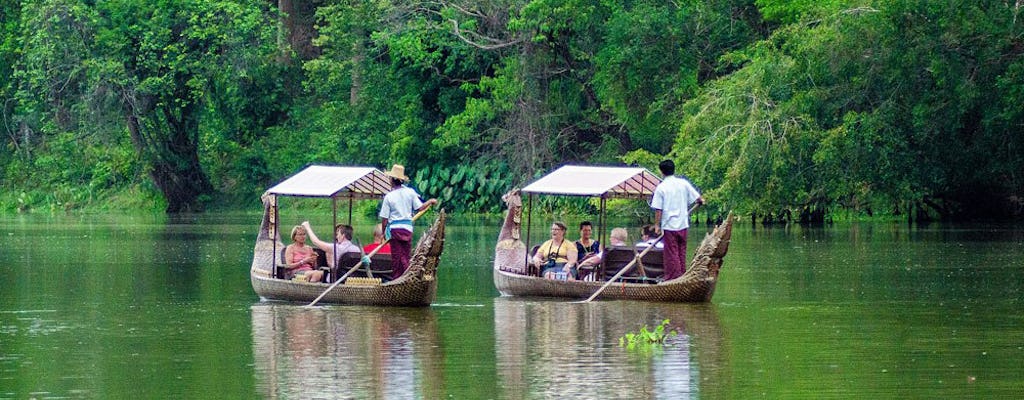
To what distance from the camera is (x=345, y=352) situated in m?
16.6

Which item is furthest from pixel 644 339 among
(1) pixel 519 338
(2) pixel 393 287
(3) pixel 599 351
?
(2) pixel 393 287

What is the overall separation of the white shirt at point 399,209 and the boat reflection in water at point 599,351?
1452mm

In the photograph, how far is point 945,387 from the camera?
45.8ft

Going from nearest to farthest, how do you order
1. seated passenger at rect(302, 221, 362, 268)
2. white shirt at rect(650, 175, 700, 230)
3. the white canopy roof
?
white shirt at rect(650, 175, 700, 230)
the white canopy roof
seated passenger at rect(302, 221, 362, 268)

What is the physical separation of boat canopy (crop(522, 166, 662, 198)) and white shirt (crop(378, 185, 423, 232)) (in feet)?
5.26

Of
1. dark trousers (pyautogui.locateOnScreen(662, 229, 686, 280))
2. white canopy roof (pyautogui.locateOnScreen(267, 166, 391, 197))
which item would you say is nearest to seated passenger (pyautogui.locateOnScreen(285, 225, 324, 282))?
white canopy roof (pyautogui.locateOnScreen(267, 166, 391, 197))

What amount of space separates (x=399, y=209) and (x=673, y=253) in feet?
10.6

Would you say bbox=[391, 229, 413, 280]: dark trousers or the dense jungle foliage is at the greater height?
the dense jungle foliage

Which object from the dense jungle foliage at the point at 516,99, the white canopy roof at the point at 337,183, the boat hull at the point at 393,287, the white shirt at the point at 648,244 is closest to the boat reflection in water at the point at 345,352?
the boat hull at the point at 393,287

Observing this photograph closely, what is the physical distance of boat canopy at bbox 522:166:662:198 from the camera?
2306cm

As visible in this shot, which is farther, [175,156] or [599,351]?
[175,156]

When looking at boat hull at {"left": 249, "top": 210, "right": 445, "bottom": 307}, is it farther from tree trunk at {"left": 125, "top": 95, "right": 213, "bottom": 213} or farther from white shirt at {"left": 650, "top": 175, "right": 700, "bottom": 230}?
tree trunk at {"left": 125, "top": 95, "right": 213, "bottom": 213}

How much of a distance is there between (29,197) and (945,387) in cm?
5864

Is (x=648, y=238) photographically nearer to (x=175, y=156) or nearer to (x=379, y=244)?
(x=379, y=244)
